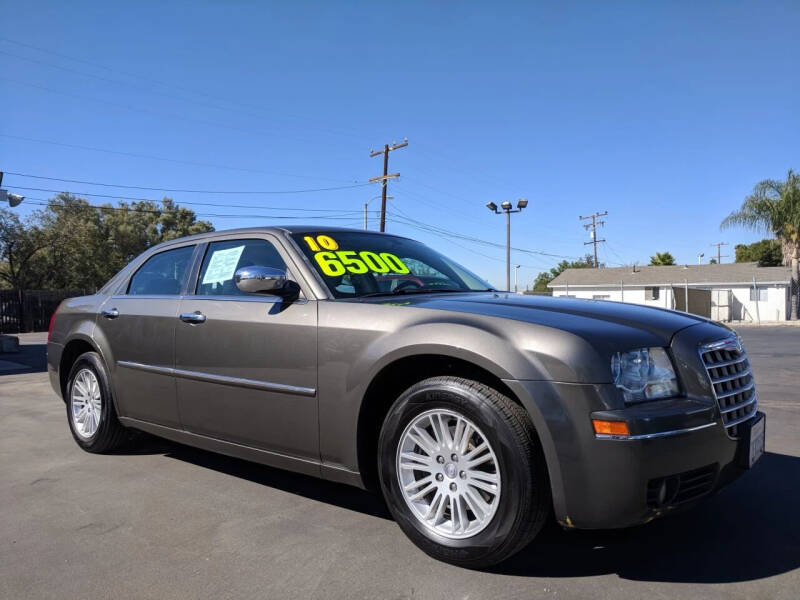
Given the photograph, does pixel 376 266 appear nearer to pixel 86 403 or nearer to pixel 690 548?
pixel 690 548

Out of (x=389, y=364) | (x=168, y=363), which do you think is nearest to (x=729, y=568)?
(x=389, y=364)

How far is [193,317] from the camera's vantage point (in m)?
3.67

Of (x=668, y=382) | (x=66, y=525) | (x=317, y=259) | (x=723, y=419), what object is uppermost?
(x=317, y=259)

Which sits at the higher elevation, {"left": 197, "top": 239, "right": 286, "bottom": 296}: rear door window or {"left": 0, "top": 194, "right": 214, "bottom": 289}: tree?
{"left": 0, "top": 194, "right": 214, "bottom": 289}: tree

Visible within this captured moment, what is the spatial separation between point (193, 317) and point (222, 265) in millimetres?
409

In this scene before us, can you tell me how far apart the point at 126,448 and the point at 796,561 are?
4.54 meters

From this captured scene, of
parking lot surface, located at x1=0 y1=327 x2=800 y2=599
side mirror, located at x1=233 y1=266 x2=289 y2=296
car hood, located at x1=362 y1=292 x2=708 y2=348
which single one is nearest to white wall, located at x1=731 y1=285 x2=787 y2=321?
parking lot surface, located at x1=0 y1=327 x2=800 y2=599

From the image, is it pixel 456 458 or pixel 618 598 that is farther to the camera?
pixel 456 458

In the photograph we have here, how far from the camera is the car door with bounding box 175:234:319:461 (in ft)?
10.1

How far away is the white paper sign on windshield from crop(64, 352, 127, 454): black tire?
1283 mm

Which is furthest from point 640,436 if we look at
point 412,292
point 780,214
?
point 780,214

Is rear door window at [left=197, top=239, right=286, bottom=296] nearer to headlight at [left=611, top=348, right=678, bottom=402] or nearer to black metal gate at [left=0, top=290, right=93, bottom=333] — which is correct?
headlight at [left=611, top=348, right=678, bottom=402]

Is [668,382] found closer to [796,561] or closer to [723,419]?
[723,419]

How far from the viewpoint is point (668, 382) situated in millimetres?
2395
